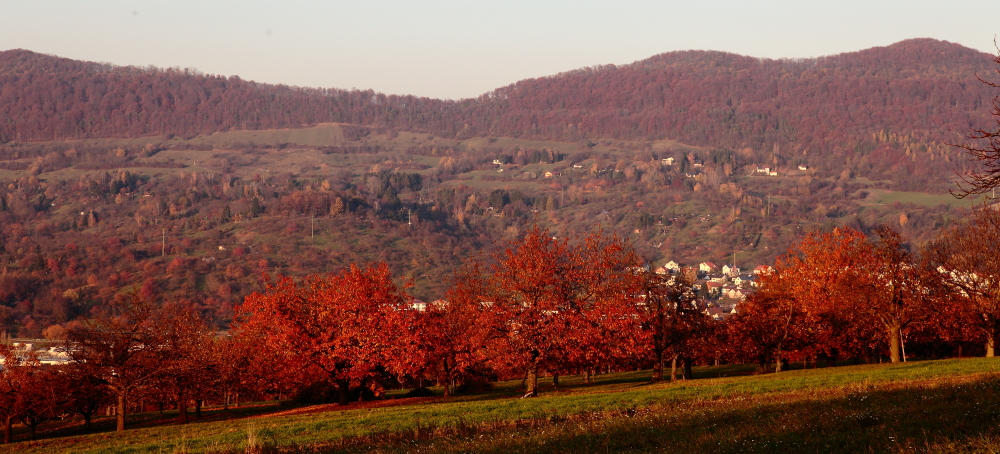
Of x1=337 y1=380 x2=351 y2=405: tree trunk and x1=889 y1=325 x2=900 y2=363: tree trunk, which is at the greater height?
x1=889 y1=325 x2=900 y2=363: tree trunk

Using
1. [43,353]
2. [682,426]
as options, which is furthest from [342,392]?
[43,353]

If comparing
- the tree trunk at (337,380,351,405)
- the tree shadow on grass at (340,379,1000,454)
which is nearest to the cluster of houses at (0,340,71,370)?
the tree trunk at (337,380,351,405)

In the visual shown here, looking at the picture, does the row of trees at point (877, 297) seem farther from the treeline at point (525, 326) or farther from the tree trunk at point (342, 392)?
the tree trunk at point (342, 392)

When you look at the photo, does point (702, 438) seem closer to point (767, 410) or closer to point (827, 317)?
point (767, 410)

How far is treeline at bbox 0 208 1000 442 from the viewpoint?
48812 mm

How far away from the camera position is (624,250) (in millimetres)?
54938

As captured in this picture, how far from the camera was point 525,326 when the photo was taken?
155 ft

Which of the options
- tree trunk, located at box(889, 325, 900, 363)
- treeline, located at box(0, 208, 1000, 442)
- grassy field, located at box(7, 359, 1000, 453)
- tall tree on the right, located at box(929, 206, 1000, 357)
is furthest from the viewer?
tree trunk, located at box(889, 325, 900, 363)

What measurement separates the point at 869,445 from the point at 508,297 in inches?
1330

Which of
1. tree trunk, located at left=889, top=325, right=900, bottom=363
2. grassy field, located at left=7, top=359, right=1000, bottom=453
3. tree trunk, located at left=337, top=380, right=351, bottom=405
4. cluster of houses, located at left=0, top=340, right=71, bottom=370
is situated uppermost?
grassy field, located at left=7, top=359, right=1000, bottom=453

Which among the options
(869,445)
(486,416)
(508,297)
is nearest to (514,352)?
(508,297)

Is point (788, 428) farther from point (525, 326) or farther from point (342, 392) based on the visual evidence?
point (342, 392)

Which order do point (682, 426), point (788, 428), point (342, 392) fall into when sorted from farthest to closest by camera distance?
point (342, 392) < point (682, 426) < point (788, 428)

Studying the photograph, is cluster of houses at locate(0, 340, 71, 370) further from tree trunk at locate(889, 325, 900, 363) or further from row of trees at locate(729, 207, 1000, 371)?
tree trunk at locate(889, 325, 900, 363)
